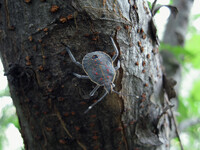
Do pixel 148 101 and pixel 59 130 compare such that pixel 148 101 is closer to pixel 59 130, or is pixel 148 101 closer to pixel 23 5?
pixel 59 130

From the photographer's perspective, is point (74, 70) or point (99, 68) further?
point (99, 68)

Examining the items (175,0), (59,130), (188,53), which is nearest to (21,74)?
(59,130)

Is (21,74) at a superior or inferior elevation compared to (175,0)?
inferior

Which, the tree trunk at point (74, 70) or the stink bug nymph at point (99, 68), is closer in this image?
the tree trunk at point (74, 70)
